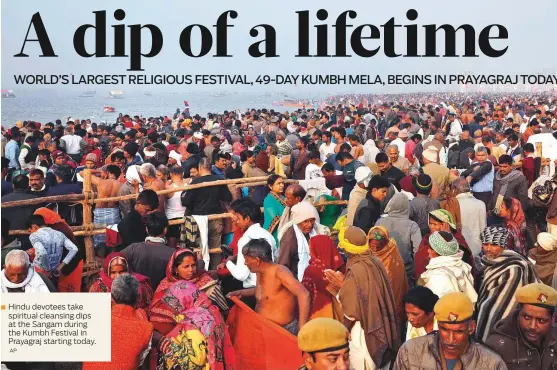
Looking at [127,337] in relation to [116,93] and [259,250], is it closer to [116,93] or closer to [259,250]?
[259,250]

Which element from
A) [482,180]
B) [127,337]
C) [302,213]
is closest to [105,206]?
[302,213]

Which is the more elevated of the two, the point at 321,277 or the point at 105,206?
the point at 105,206

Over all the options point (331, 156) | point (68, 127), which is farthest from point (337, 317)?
point (68, 127)

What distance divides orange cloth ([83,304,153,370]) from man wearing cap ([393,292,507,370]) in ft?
5.35

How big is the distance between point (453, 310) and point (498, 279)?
4.90ft

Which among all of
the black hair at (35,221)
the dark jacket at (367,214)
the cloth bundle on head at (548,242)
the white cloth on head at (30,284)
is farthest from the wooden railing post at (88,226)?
the cloth bundle on head at (548,242)

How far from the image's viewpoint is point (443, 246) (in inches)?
255

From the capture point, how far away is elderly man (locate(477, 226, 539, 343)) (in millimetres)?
6250

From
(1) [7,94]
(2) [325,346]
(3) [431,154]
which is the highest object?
(1) [7,94]

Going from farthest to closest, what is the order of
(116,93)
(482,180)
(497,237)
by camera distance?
(116,93) < (482,180) < (497,237)

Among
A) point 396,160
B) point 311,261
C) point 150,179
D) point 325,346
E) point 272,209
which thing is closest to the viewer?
point 325,346

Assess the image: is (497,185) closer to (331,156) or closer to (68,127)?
(331,156)

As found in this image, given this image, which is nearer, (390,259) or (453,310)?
(453,310)

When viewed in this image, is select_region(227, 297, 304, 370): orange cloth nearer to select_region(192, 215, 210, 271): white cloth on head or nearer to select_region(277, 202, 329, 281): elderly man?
select_region(277, 202, 329, 281): elderly man
